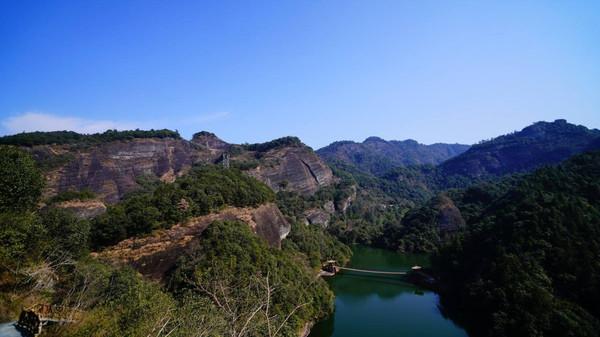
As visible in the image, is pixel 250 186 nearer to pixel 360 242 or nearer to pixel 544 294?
pixel 544 294

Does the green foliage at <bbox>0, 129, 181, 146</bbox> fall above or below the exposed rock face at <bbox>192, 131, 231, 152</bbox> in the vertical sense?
below

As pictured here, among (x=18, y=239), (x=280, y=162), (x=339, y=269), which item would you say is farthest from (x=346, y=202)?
(x=18, y=239)

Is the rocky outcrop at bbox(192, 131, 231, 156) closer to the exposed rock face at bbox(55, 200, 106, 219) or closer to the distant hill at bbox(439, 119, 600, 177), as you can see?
the exposed rock face at bbox(55, 200, 106, 219)

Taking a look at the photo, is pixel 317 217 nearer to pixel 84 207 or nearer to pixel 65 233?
pixel 84 207

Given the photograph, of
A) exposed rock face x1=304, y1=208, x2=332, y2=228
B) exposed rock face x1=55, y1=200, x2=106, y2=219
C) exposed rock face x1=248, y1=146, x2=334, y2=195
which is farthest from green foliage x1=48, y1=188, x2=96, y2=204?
exposed rock face x1=304, y1=208, x2=332, y2=228

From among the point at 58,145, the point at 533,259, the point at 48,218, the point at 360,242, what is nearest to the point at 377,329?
the point at 533,259

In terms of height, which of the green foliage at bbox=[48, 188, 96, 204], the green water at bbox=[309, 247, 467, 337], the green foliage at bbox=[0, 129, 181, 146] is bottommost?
the green water at bbox=[309, 247, 467, 337]
